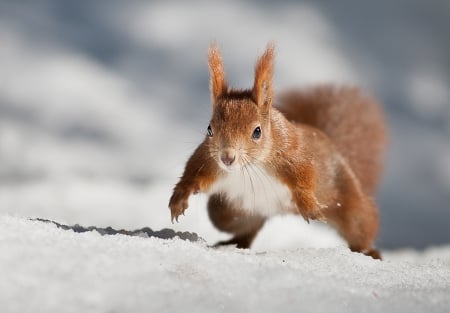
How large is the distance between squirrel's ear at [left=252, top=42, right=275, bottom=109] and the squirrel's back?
2.15ft

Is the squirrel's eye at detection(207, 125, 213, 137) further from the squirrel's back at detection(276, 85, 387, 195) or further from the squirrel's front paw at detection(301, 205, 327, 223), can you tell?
the squirrel's back at detection(276, 85, 387, 195)

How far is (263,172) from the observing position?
2367 millimetres

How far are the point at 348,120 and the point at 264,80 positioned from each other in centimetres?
92

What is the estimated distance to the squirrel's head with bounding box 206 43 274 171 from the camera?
7.28 feet

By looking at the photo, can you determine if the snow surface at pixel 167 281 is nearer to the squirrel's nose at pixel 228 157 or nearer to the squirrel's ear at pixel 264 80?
the squirrel's nose at pixel 228 157

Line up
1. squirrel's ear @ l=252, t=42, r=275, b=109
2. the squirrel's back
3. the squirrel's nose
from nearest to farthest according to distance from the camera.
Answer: the squirrel's nose, squirrel's ear @ l=252, t=42, r=275, b=109, the squirrel's back

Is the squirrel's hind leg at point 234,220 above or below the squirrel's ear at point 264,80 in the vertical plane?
below

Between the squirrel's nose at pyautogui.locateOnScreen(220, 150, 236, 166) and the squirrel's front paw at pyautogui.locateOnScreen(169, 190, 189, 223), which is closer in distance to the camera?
the squirrel's nose at pyautogui.locateOnScreen(220, 150, 236, 166)

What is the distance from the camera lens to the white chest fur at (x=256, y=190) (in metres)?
2.38

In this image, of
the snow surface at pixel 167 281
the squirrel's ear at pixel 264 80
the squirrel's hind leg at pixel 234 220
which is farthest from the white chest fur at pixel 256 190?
the snow surface at pixel 167 281

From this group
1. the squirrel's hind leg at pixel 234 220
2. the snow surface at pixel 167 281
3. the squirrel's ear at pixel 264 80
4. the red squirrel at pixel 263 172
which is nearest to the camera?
the snow surface at pixel 167 281

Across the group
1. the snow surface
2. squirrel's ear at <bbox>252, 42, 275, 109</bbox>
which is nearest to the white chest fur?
squirrel's ear at <bbox>252, 42, 275, 109</bbox>

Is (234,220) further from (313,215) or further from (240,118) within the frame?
(240,118)

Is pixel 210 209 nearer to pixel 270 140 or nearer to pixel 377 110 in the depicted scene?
pixel 270 140
